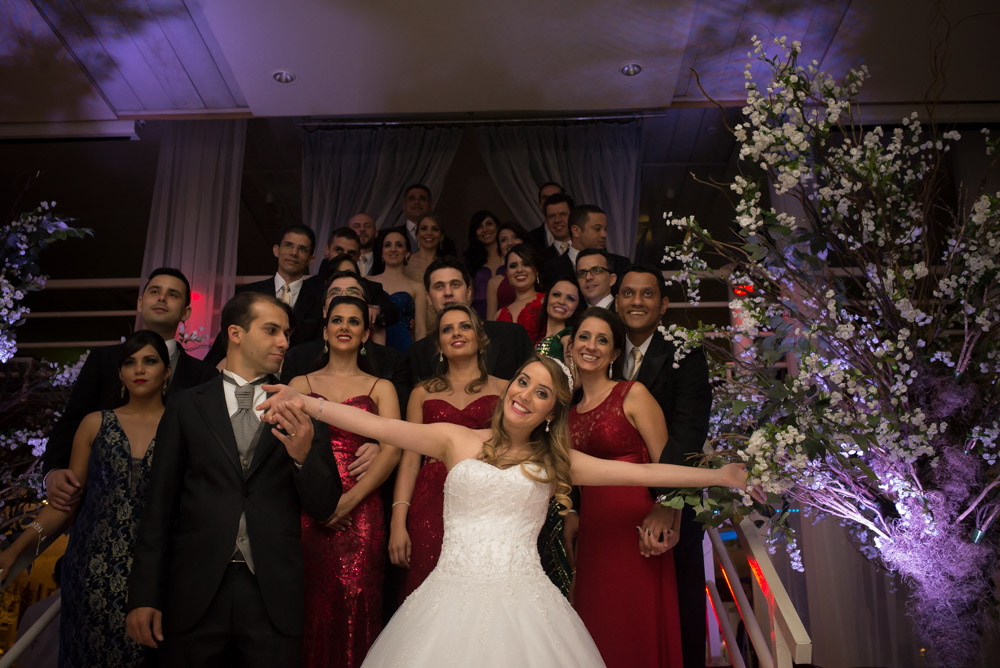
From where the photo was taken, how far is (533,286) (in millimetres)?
5195

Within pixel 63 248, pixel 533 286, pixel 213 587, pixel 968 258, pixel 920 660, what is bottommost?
pixel 920 660

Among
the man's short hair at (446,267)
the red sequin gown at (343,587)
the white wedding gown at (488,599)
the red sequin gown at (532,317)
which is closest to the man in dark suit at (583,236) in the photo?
the red sequin gown at (532,317)

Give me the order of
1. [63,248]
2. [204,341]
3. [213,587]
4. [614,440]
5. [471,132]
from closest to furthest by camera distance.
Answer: [213,587]
[614,440]
[204,341]
[471,132]
[63,248]

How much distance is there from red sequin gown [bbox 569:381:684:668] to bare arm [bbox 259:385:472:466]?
24.8 inches

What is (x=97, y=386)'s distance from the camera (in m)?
4.04

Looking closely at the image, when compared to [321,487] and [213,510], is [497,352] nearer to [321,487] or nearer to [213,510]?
[321,487]

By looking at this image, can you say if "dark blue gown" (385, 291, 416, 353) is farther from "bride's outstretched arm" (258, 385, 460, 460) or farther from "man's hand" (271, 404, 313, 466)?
"man's hand" (271, 404, 313, 466)

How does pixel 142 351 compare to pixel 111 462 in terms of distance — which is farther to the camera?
pixel 142 351

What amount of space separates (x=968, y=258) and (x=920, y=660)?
2970 millimetres

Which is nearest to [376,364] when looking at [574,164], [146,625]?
[146,625]

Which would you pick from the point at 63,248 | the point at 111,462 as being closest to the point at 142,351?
the point at 111,462

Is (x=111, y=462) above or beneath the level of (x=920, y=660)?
above

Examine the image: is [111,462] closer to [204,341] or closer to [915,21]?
[204,341]

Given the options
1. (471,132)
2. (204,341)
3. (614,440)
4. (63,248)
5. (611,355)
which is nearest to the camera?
(614,440)
